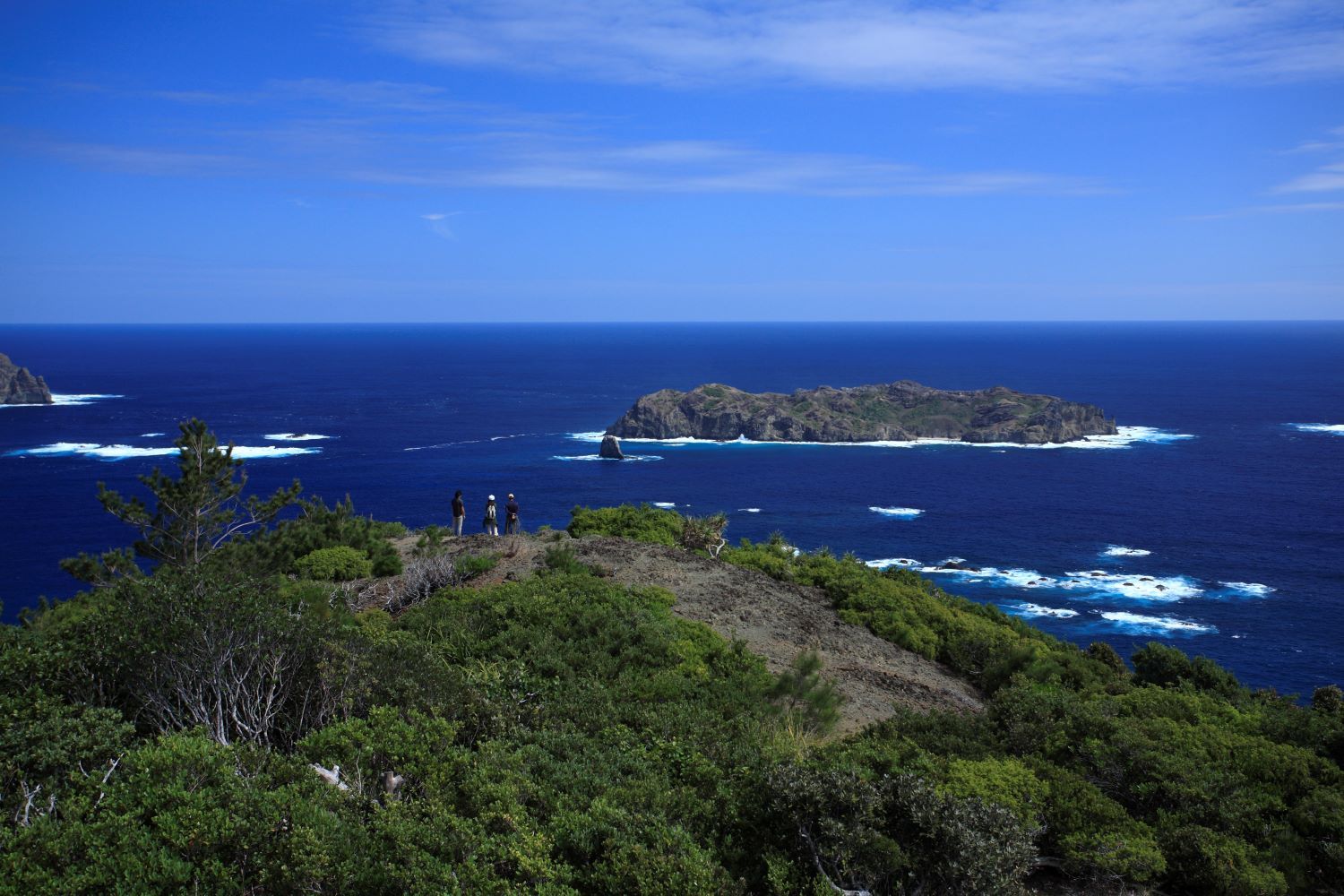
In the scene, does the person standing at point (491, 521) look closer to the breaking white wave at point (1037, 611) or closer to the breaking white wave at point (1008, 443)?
the breaking white wave at point (1037, 611)

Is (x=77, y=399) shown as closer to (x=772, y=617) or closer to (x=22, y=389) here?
(x=22, y=389)

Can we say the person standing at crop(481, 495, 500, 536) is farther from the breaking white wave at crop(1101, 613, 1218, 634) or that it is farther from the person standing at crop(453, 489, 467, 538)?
the breaking white wave at crop(1101, 613, 1218, 634)

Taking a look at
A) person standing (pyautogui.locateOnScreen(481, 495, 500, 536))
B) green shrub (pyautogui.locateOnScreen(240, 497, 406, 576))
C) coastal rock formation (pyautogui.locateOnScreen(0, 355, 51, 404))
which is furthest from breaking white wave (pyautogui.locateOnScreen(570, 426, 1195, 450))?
coastal rock formation (pyautogui.locateOnScreen(0, 355, 51, 404))

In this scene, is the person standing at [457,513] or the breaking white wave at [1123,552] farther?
the breaking white wave at [1123,552]

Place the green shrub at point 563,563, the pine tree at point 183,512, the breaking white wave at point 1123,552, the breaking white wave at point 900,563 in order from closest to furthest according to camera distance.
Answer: the pine tree at point 183,512 → the green shrub at point 563,563 → the breaking white wave at point 900,563 → the breaking white wave at point 1123,552

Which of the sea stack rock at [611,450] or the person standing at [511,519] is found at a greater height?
the person standing at [511,519]

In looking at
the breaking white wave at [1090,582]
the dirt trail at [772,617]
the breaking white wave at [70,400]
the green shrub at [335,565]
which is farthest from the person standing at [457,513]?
the breaking white wave at [70,400]

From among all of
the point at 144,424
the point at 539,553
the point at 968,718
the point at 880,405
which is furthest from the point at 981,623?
the point at 144,424
